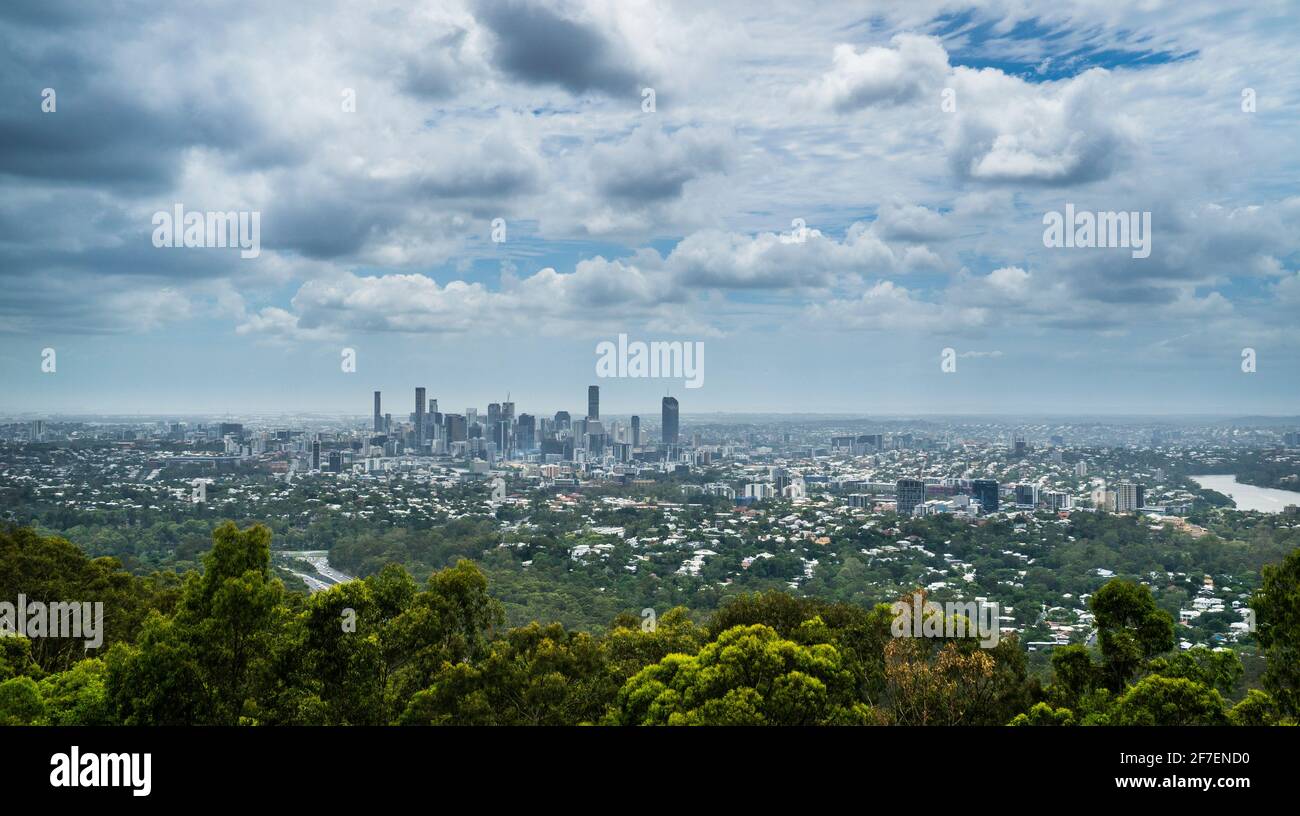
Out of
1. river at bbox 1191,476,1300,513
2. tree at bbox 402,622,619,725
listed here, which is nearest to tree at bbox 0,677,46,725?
tree at bbox 402,622,619,725

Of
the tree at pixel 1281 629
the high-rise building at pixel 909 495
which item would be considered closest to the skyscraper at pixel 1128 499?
the high-rise building at pixel 909 495

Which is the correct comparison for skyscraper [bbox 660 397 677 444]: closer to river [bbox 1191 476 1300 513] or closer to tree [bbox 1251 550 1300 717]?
river [bbox 1191 476 1300 513]

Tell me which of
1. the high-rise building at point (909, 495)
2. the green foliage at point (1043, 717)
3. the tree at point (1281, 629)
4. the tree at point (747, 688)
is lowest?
→ the high-rise building at point (909, 495)

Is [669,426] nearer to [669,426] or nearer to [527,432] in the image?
[669,426]

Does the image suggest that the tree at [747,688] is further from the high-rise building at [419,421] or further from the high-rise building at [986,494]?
the high-rise building at [419,421]
